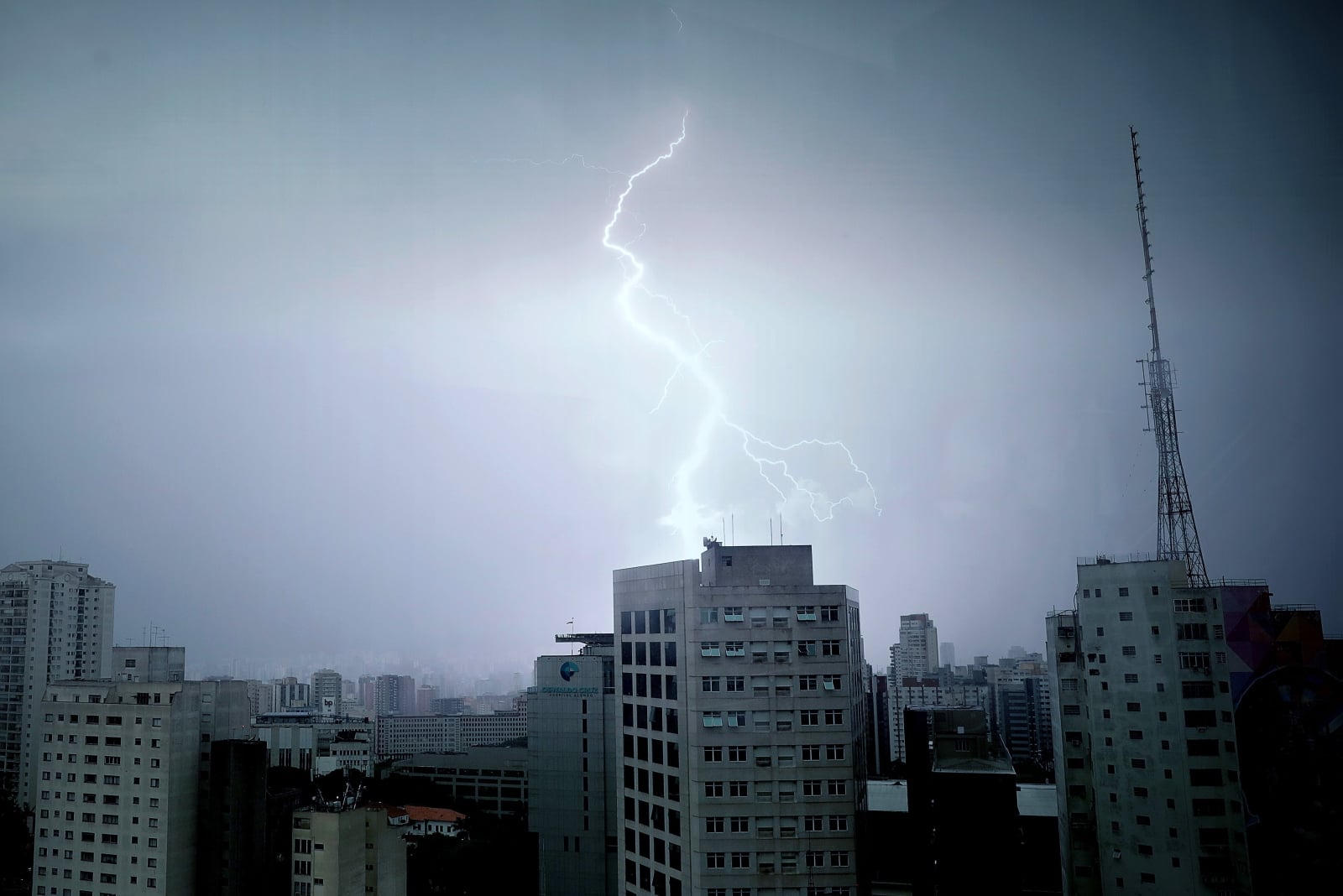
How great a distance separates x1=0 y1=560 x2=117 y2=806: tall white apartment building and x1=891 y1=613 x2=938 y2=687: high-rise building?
32.8m

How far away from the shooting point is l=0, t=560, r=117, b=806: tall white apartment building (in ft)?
109

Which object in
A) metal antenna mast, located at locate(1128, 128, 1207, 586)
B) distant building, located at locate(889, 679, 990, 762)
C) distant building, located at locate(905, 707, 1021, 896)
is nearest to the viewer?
metal antenna mast, located at locate(1128, 128, 1207, 586)

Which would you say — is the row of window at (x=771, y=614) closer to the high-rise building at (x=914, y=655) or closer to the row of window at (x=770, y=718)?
the row of window at (x=770, y=718)

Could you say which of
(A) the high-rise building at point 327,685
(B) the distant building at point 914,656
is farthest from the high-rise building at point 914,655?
(A) the high-rise building at point 327,685

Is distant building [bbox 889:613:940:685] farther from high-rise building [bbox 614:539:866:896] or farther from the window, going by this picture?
high-rise building [bbox 614:539:866:896]

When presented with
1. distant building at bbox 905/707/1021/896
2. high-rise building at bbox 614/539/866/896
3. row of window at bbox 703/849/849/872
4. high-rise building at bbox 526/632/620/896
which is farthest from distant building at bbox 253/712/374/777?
row of window at bbox 703/849/849/872

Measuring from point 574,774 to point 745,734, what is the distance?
12.9 meters

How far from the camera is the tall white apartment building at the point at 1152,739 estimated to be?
14.1 metres

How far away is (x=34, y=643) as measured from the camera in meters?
34.1

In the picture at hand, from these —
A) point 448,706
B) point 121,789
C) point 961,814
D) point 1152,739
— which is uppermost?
point 1152,739

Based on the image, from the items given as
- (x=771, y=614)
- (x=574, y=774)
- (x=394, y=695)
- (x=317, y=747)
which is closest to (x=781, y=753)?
(x=771, y=614)

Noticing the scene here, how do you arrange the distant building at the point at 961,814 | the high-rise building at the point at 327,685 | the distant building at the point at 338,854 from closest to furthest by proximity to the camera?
1. the distant building at the point at 961,814
2. the distant building at the point at 338,854
3. the high-rise building at the point at 327,685

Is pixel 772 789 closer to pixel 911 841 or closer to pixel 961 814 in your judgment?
pixel 961 814

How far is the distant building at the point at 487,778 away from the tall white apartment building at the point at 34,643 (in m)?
14.2
